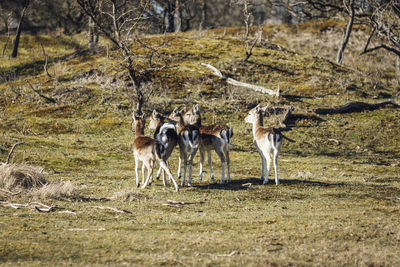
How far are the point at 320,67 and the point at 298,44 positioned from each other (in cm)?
1456

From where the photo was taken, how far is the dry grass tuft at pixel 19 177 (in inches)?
562

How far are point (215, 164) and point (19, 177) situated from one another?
1203 centimetres

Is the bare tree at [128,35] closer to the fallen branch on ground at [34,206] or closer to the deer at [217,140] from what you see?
the deer at [217,140]

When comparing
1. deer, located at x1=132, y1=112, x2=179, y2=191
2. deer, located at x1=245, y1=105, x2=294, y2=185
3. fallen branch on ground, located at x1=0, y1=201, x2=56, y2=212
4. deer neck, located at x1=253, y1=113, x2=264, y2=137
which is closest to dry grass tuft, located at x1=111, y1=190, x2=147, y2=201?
deer, located at x1=132, y1=112, x2=179, y2=191

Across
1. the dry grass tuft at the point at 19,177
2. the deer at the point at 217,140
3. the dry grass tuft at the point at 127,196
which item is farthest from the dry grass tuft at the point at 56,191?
the deer at the point at 217,140

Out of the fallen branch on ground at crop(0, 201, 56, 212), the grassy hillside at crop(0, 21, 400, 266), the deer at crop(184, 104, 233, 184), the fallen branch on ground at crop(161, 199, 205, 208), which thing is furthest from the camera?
the deer at crop(184, 104, 233, 184)

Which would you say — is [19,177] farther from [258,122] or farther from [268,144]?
[258,122]

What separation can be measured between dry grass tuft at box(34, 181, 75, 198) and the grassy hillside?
15cm

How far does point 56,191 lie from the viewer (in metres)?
14.1

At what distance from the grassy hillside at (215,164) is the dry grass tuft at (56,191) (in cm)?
15

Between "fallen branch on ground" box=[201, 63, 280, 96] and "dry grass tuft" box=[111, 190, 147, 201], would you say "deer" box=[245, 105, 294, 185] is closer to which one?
"dry grass tuft" box=[111, 190, 147, 201]

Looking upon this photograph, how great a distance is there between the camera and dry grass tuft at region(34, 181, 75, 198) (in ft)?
45.7

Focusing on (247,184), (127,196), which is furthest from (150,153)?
(247,184)

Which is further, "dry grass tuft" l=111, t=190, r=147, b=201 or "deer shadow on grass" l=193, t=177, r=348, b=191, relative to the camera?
"deer shadow on grass" l=193, t=177, r=348, b=191
